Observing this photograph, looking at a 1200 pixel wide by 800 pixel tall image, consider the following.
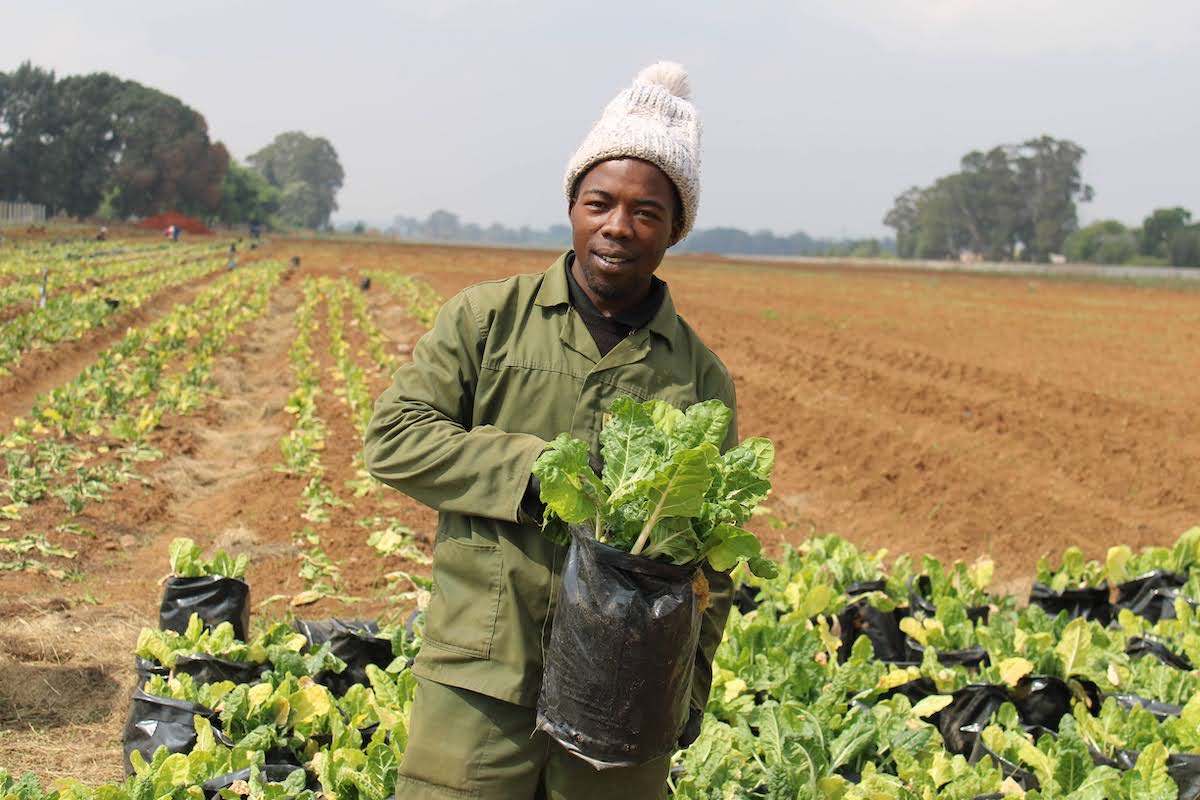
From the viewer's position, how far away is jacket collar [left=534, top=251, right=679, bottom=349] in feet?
6.97

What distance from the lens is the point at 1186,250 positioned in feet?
255

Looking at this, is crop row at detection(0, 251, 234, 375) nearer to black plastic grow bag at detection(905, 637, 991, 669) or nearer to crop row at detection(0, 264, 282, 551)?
crop row at detection(0, 264, 282, 551)

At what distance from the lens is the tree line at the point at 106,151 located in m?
65.5

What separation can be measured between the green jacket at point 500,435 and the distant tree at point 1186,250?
286 feet

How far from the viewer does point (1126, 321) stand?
2489 cm

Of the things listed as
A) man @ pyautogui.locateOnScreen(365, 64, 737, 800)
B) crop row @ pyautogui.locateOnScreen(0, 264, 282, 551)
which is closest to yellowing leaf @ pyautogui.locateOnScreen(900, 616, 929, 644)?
man @ pyautogui.locateOnScreen(365, 64, 737, 800)

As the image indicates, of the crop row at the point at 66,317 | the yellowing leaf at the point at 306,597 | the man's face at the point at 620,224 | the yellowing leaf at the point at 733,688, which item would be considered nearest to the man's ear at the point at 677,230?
the man's face at the point at 620,224

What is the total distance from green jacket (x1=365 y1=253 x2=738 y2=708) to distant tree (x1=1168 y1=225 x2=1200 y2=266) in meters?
87.3

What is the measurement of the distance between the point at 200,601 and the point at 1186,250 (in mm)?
86915

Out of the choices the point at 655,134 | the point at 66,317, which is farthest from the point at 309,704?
the point at 66,317

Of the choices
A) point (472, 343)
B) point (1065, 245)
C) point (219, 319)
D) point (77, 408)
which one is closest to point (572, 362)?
point (472, 343)

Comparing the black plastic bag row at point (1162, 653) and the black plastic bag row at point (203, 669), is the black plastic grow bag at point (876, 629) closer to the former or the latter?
the black plastic bag row at point (1162, 653)

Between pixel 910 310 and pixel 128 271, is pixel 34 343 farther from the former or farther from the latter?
pixel 910 310

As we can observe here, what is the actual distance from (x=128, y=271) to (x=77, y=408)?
1748 cm
